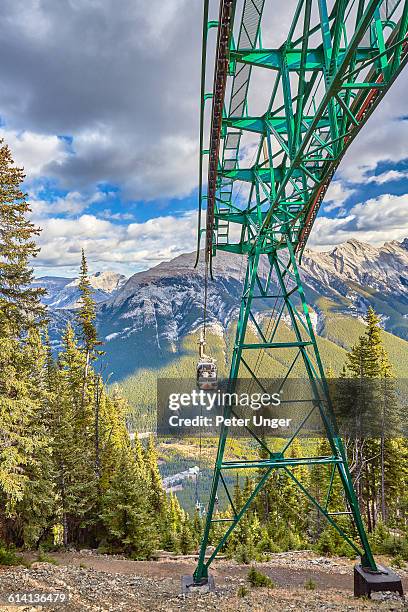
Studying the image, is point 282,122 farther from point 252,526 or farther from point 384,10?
point 252,526

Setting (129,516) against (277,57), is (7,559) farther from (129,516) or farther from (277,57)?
(277,57)

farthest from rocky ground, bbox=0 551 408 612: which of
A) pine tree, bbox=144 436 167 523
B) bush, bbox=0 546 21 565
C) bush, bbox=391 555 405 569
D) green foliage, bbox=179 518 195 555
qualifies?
pine tree, bbox=144 436 167 523

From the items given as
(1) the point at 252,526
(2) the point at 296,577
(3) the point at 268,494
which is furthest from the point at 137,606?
(3) the point at 268,494

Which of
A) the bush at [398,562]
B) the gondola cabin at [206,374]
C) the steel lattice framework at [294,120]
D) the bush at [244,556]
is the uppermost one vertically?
the steel lattice framework at [294,120]

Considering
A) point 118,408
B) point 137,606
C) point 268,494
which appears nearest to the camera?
point 137,606

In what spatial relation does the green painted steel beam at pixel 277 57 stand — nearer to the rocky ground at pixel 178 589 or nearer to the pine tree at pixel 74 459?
the rocky ground at pixel 178 589

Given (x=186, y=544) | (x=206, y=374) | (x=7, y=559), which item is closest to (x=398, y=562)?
(x=206, y=374)

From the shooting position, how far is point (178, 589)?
11.4 meters

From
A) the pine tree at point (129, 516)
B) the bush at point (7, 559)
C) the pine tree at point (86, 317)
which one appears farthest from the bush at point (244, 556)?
the pine tree at point (86, 317)

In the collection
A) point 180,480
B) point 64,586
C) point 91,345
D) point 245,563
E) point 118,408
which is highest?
point 91,345

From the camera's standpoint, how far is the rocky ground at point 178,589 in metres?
9.12

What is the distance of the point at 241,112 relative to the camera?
8359 mm

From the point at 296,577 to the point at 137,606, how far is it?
806 cm

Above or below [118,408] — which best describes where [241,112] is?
above
